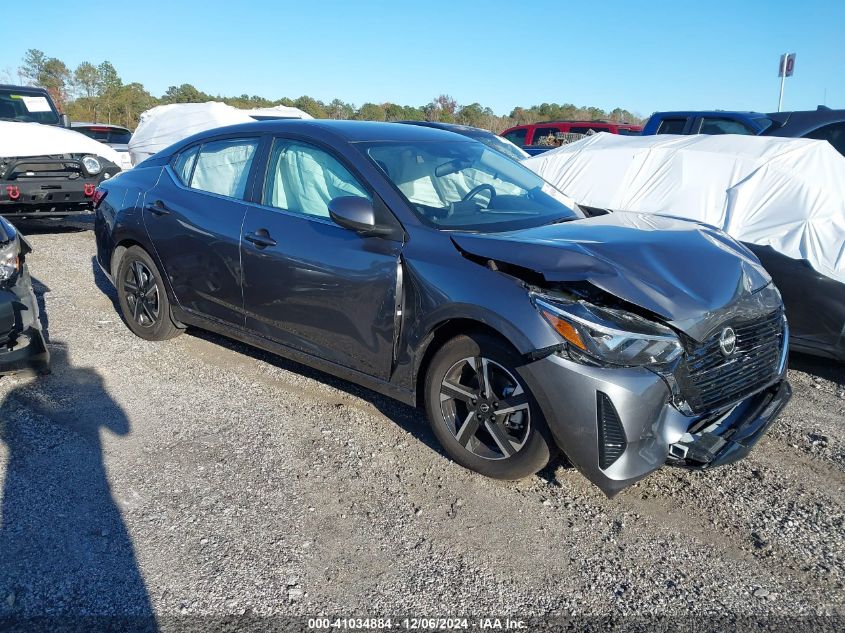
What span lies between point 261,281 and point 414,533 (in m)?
1.88

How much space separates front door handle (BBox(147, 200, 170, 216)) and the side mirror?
1834mm

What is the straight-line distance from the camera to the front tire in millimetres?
3107

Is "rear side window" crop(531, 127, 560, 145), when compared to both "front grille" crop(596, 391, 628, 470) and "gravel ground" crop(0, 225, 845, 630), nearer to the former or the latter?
"gravel ground" crop(0, 225, 845, 630)

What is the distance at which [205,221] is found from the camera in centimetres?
444

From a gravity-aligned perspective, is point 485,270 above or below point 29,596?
above

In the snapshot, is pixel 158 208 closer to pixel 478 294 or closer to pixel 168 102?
pixel 478 294

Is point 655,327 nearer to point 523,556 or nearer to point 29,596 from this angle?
point 523,556

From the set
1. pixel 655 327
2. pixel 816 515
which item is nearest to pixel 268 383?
pixel 655 327

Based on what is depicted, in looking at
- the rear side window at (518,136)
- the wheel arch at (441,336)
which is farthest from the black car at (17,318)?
the rear side window at (518,136)

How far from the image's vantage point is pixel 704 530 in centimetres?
303

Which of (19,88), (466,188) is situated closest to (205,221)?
(466,188)

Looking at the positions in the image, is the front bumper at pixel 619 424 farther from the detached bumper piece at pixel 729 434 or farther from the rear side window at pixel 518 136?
the rear side window at pixel 518 136

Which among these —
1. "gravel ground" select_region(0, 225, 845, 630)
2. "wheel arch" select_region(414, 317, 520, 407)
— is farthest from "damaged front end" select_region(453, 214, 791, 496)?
"gravel ground" select_region(0, 225, 845, 630)

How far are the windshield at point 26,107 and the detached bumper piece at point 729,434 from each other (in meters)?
10.7
